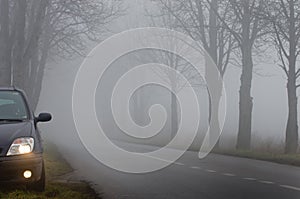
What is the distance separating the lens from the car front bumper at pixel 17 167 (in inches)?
327

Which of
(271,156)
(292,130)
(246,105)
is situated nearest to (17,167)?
(271,156)

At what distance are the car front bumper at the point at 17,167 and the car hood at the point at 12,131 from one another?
0.88 feet

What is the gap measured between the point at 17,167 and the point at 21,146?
34 centimetres

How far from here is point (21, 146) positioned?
8547 mm

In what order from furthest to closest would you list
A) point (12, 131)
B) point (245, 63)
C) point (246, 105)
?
→ point (246, 105), point (245, 63), point (12, 131)

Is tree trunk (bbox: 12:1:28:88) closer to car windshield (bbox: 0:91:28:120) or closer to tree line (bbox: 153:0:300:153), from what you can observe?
tree line (bbox: 153:0:300:153)

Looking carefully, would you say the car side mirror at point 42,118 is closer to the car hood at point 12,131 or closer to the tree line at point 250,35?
the car hood at point 12,131

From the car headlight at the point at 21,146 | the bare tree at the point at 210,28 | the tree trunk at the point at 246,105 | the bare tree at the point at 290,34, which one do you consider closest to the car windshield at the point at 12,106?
the car headlight at the point at 21,146

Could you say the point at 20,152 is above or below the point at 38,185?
above

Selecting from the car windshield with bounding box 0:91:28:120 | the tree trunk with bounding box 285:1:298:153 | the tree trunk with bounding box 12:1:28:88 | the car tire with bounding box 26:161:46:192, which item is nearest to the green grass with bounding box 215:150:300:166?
the tree trunk with bounding box 285:1:298:153

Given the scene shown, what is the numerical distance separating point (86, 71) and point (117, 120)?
9048 mm

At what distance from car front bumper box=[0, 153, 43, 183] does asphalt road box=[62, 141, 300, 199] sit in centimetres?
214

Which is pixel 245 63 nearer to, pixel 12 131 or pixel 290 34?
pixel 290 34

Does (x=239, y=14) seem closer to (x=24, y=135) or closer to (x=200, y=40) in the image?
(x=200, y=40)
